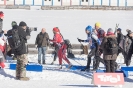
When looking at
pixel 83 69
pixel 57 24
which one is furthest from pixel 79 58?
pixel 57 24

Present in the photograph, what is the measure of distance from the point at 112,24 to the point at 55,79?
67.1 feet

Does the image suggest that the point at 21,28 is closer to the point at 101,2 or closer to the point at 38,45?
the point at 38,45

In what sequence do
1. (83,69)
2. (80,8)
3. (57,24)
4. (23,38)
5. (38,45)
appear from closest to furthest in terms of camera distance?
(23,38), (83,69), (38,45), (57,24), (80,8)

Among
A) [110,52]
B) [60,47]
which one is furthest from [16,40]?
[110,52]

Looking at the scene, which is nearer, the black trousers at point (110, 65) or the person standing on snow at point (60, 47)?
the black trousers at point (110, 65)

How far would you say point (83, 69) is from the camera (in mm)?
12430

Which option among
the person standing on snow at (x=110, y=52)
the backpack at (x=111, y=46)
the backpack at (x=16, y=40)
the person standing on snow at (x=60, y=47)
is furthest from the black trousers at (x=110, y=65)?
the backpack at (x=16, y=40)

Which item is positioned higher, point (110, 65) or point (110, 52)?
point (110, 52)

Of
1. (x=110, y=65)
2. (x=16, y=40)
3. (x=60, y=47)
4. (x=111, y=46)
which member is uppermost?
(x=16, y=40)

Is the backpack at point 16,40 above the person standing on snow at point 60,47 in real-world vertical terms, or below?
above

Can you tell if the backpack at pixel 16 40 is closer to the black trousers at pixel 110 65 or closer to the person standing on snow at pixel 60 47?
the person standing on snow at pixel 60 47

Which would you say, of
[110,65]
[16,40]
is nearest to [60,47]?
[16,40]

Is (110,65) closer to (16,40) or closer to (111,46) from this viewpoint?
(111,46)

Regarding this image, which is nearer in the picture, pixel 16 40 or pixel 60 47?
pixel 16 40
